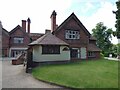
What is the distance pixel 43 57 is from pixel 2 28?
23.3m

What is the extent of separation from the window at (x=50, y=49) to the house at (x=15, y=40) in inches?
758

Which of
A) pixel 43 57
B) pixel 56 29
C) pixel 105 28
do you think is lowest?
pixel 43 57

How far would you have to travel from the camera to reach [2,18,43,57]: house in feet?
155

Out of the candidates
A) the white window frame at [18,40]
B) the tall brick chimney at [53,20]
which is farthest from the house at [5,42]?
the tall brick chimney at [53,20]

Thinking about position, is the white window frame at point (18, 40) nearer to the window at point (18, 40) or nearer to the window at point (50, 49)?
the window at point (18, 40)

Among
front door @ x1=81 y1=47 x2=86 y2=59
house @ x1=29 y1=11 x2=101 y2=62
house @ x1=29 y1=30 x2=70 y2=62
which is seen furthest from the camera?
front door @ x1=81 y1=47 x2=86 y2=59

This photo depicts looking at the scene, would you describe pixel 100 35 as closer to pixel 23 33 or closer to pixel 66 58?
pixel 23 33

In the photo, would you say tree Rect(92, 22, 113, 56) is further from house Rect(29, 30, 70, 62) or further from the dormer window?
house Rect(29, 30, 70, 62)

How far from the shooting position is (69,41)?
3484 cm

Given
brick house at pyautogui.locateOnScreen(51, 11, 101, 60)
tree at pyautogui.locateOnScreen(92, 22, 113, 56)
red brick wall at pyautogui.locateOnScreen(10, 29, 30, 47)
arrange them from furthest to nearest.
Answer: tree at pyautogui.locateOnScreen(92, 22, 113, 56) < red brick wall at pyautogui.locateOnScreen(10, 29, 30, 47) < brick house at pyautogui.locateOnScreen(51, 11, 101, 60)

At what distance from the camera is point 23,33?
49.3 meters

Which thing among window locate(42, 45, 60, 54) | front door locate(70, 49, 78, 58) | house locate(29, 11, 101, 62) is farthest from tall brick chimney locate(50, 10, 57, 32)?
window locate(42, 45, 60, 54)

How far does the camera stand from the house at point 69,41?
29.0 metres

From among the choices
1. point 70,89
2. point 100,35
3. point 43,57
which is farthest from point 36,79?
point 100,35
